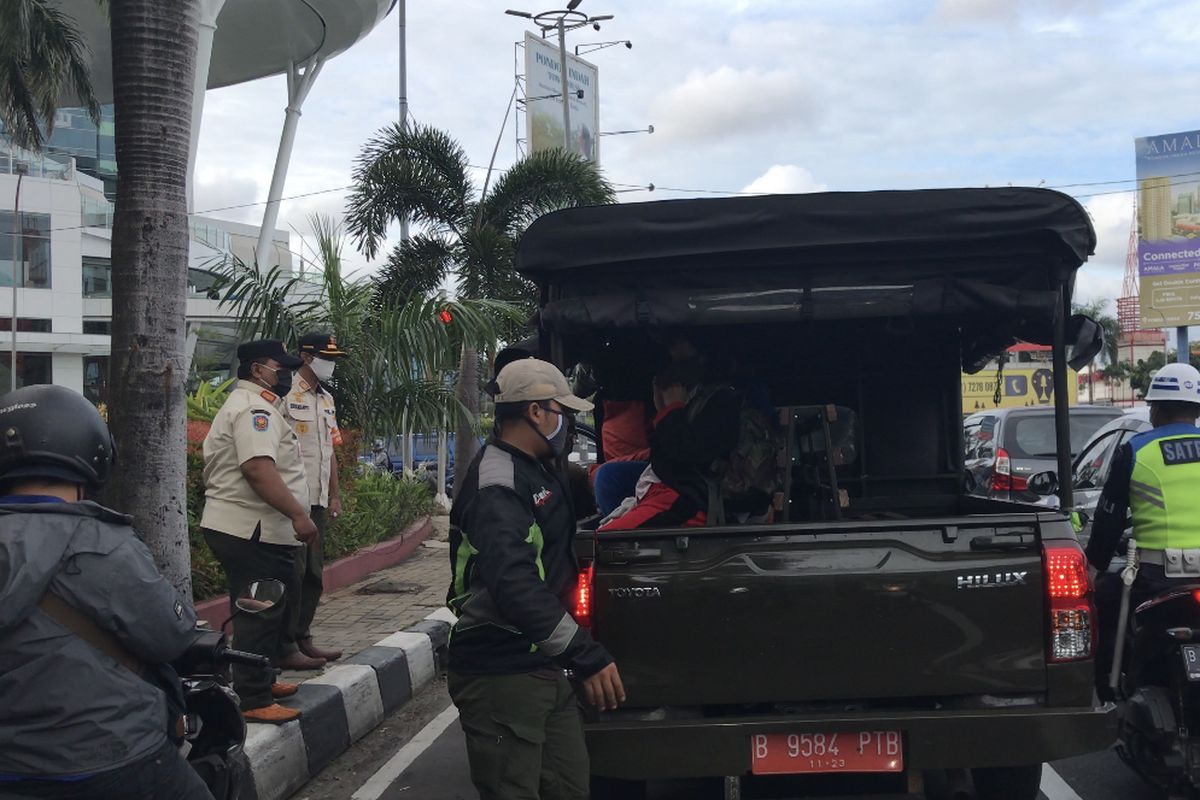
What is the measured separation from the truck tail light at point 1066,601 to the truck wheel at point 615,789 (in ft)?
5.12

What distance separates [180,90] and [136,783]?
14.0 ft

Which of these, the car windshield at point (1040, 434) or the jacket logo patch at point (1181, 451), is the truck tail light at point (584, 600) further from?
the car windshield at point (1040, 434)

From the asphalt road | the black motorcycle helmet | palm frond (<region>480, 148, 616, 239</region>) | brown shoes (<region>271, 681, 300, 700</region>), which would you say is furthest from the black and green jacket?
palm frond (<region>480, 148, 616, 239</region>)

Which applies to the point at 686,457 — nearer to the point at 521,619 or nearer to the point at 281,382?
the point at 521,619

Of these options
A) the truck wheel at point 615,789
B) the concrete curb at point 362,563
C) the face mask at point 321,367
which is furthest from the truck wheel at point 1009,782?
the concrete curb at point 362,563

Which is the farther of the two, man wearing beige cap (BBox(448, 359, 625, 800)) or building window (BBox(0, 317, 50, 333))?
building window (BBox(0, 317, 50, 333))

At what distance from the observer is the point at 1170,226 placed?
3509 centimetres

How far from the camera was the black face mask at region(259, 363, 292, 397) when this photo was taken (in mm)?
5844

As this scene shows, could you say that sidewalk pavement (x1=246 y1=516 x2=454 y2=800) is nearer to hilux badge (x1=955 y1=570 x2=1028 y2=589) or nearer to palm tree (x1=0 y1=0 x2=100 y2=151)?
hilux badge (x1=955 y1=570 x2=1028 y2=589)

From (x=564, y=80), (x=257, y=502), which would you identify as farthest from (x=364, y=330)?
(x=564, y=80)

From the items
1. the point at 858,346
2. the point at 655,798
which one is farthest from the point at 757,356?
the point at 655,798

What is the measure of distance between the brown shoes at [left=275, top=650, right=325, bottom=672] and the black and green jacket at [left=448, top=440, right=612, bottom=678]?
11.4 ft

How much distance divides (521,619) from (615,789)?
144 centimetres

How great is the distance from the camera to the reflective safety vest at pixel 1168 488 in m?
4.50
